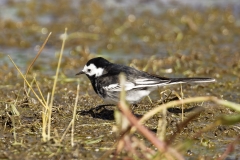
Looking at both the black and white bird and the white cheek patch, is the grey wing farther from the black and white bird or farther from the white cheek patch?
the white cheek patch

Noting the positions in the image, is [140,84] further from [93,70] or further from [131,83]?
[93,70]

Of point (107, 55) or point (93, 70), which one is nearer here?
point (93, 70)

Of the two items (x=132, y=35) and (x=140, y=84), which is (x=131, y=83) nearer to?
(x=140, y=84)

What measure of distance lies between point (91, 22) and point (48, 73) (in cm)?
395

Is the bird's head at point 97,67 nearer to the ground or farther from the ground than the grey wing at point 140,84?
farther from the ground

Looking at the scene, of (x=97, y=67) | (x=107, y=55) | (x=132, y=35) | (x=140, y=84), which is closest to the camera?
(x=140, y=84)

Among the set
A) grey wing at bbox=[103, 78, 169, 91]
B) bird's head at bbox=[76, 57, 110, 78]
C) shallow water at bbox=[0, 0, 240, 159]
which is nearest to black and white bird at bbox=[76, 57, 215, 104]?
grey wing at bbox=[103, 78, 169, 91]

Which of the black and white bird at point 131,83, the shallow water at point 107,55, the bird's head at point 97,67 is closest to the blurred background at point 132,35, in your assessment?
the shallow water at point 107,55

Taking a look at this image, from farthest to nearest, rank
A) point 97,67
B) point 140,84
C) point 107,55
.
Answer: point 107,55, point 97,67, point 140,84

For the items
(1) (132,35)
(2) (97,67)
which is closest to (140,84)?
(2) (97,67)

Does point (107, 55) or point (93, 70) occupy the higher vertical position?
point (93, 70)

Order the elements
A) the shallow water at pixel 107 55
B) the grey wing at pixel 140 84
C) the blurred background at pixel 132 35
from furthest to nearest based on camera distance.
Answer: the blurred background at pixel 132 35 → the grey wing at pixel 140 84 → the shallow water at pixel 107 55

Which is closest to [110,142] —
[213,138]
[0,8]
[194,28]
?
[213,138]

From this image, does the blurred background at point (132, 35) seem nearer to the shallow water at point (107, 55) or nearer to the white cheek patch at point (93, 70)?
the shallow water at point (107, 55)
